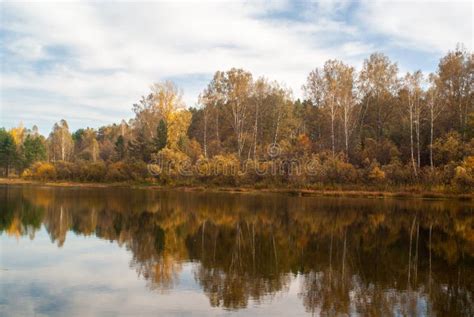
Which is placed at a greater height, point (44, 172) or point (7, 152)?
point (7, 152)

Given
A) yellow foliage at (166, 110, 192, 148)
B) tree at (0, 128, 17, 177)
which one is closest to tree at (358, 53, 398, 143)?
yellow foliage at (166, 110, 192, 148)

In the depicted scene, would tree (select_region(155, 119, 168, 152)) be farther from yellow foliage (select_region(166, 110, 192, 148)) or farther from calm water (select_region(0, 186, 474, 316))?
calm water (select_region(0, 186, 474, 316))

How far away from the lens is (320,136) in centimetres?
6625

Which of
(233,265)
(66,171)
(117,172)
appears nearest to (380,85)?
(117,172)

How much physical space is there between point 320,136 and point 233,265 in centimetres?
5368

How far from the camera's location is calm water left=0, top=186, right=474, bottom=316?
10492 mm

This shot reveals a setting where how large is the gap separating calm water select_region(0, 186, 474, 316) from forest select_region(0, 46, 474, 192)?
21.7 meters

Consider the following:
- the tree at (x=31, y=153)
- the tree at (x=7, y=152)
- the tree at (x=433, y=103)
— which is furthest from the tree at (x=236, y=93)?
the tree at (x=7, y=152)

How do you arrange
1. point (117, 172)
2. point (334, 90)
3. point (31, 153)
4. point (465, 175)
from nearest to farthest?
point (465, 175) < point (334, 90) < point (117, 172) < point (31, 153)

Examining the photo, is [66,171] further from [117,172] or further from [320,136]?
[320,136]

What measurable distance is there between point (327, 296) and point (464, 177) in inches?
1460

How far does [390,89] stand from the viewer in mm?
58562

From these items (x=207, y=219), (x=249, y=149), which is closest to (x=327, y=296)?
(x=207, y=219)

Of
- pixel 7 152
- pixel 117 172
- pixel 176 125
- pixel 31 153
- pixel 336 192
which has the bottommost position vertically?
pixel 336 192
